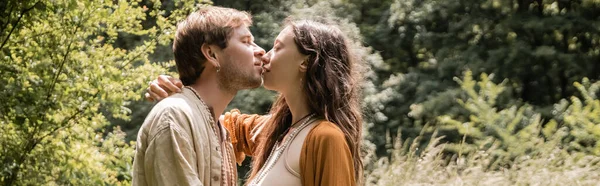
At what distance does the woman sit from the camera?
131 inches

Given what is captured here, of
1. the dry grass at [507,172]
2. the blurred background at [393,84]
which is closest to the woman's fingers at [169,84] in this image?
the blurred background at [393,84]

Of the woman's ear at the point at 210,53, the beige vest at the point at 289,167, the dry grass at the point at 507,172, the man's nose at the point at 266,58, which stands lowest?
the dry grass at the point at 507,172

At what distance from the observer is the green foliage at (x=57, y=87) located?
6.16 metres

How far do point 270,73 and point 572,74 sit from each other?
34.0 ft

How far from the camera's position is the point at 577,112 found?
8.81 m

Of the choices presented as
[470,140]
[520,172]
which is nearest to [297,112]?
[520,172]

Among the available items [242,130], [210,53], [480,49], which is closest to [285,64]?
[210,53]

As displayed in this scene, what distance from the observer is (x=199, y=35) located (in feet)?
11.8

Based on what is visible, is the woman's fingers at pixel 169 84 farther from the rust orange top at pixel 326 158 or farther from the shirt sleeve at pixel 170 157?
the rust orange top at pixel 326 158

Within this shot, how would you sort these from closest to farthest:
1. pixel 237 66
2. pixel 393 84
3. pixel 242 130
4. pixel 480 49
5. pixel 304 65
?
pixel 304 65, pixel 237 66, pixel 242 130, pixel 393 84, pixel 480 49

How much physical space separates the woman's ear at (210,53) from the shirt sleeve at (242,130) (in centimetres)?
52

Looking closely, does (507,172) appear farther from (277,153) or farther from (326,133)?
(326,133)

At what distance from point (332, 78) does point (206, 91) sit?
0.50m

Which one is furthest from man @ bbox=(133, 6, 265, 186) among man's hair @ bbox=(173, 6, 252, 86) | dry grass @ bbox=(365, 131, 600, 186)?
dry grass @ bbox=(365, 131, 600, 186)
